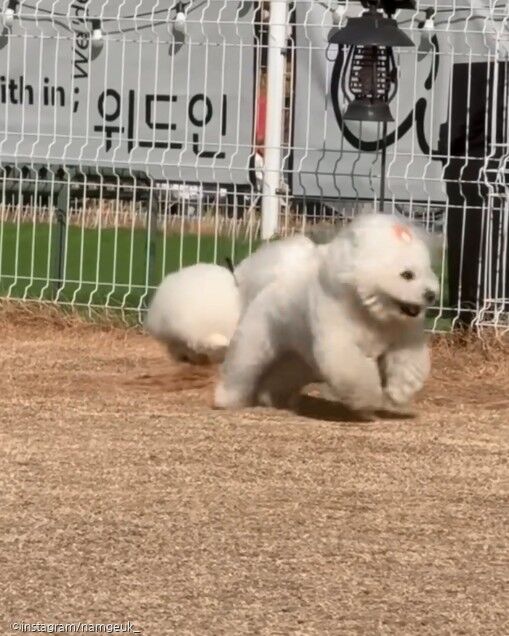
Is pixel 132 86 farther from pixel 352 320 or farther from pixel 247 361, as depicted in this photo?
pixel 352 320

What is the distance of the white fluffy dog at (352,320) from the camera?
487 cm

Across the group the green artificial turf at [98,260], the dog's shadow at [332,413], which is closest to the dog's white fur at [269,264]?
the dog's shadow at [332,413]

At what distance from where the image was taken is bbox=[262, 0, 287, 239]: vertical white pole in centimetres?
775

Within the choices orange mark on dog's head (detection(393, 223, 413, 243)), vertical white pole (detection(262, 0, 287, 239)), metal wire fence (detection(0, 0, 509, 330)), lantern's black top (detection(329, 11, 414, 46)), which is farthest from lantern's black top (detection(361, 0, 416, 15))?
orange mark on dog's head (detection(393, 223, 413, 243))

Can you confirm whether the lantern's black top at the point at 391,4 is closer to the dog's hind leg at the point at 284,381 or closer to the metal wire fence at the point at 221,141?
the metal wire fence at the point at 221,141

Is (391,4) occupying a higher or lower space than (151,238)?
higher

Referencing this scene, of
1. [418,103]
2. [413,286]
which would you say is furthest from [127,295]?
[413,286]

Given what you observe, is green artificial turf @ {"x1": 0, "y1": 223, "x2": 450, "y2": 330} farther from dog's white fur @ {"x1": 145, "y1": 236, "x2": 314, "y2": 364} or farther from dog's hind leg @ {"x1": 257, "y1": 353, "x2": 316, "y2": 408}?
dog's hind leg @ {"x1": 257, "y1": 353, "x2": 316, "y2": 408}

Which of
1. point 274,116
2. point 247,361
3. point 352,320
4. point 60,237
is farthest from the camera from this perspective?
point 60,237

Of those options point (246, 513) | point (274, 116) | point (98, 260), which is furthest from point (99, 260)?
point (246, 513)

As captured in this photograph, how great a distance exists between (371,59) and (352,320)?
2543mm

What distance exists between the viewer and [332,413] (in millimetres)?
5598

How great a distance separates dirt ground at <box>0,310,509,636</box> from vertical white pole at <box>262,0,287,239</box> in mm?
1666

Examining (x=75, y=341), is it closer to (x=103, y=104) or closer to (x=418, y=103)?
(x=103, y=104)
